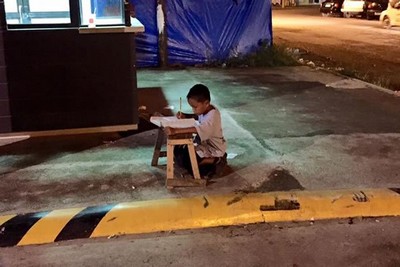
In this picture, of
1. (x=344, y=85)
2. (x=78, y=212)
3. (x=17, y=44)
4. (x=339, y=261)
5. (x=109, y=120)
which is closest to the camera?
(x=339, y=261)

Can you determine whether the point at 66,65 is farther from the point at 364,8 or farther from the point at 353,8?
the point at 353,8

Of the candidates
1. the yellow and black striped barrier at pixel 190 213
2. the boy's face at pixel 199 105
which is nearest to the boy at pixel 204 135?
the boy's face at pixel 199 105

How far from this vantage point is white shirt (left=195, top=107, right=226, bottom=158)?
5.20 metres

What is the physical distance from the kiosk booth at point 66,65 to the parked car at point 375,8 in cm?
2414

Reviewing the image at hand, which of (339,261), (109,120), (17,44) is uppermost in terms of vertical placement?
(17,44)

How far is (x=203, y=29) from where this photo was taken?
1304 cm

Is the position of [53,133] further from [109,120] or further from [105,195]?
[105,195]

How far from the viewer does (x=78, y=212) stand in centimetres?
463

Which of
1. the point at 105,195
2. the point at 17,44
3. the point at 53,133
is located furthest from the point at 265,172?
the point at 17,44

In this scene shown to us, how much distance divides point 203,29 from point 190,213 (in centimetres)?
901

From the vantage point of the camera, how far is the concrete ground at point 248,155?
514 centimetres

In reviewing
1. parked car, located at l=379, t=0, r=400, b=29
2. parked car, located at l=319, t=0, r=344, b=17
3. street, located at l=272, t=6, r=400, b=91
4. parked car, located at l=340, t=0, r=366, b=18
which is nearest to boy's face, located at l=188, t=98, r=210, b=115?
street, located at l=272, t=6, r=400, b=91

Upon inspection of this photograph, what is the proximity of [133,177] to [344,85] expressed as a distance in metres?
6.17

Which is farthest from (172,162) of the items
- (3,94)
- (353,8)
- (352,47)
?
(353,8)
